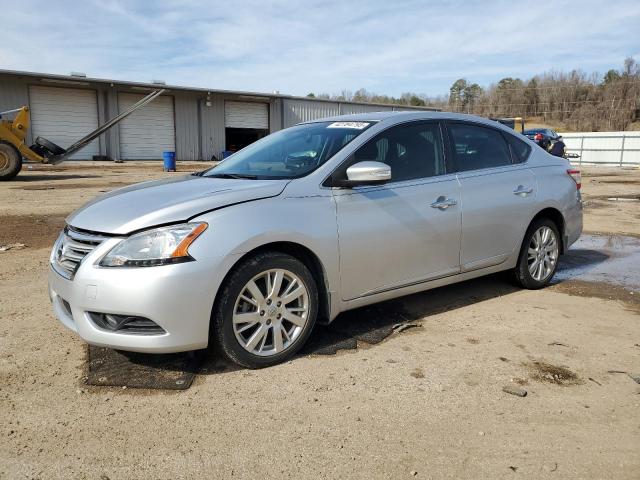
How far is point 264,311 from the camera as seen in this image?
3316 mm

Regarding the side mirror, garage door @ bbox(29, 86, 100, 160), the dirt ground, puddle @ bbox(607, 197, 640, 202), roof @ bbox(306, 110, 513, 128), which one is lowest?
the dirt ground

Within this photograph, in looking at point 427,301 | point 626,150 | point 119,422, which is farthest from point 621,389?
point 626,150

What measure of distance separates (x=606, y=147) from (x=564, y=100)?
36.2 metres

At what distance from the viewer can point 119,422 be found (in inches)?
108

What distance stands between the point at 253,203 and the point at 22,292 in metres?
2.91

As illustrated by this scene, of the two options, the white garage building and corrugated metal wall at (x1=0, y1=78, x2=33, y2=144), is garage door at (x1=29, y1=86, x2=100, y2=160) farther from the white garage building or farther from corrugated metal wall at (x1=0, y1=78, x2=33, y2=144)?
corrugated metal wall at (x1=0, y1=78, x2=33, y2=144)

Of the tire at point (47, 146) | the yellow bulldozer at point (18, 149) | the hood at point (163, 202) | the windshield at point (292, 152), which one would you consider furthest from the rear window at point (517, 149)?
the tire at point (47, 146)

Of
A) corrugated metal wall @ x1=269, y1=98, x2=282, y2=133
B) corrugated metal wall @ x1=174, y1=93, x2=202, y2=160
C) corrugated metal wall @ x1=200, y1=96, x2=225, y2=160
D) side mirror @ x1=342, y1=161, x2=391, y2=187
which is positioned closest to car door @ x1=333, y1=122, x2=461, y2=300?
side mirror @ x1=342, y1=161, x2=391, y2=187

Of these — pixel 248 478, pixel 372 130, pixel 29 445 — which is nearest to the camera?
pixel 248 478

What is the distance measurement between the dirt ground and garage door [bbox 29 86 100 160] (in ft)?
85.3

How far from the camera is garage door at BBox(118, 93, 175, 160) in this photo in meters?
29.3

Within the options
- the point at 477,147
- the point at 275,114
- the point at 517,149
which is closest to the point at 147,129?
the point at 275,114

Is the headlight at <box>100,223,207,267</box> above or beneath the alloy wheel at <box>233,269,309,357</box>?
above

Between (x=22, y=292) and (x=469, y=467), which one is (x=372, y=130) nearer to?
(x=469, y=467)
